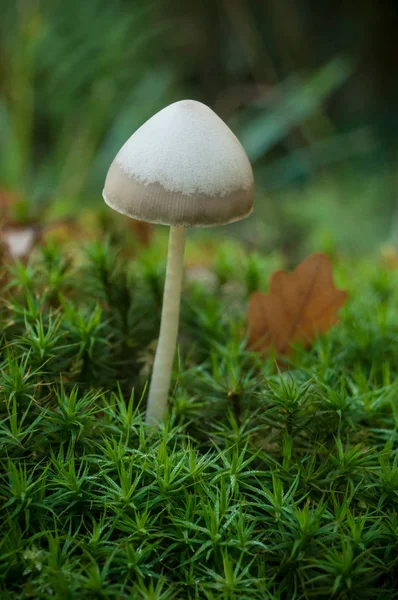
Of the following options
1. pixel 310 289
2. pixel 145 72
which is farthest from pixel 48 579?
pixel 145 72

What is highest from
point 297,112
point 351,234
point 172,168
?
point 172,168

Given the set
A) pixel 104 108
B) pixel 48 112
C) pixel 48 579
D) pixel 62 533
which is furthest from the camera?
pixel 48 112

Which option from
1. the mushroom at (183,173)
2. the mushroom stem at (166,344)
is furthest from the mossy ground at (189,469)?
the mushroom at (183,173)

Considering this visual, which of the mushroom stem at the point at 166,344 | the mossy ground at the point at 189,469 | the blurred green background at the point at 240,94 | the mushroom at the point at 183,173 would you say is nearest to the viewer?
the mossy ground at the point at 189,469

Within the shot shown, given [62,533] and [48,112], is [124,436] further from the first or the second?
[48,112]

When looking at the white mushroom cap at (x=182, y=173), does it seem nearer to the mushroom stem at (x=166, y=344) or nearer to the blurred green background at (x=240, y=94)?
the mushroom stem at (x=166, y=344)

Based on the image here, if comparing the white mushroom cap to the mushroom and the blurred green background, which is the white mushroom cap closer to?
the mushroom

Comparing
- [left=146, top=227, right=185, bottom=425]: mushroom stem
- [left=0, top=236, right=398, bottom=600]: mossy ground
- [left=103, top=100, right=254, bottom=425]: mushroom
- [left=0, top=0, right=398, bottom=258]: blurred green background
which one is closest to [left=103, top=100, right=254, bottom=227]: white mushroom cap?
[left=103, top=100, right=254, bottom=425]: mushroom
